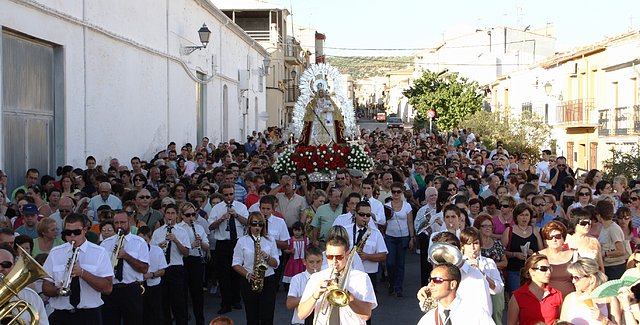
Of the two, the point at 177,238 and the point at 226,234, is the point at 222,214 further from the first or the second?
the point at 177,238

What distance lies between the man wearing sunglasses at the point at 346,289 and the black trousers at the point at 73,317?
2378mm

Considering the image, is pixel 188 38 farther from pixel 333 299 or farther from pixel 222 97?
pixel 333 299

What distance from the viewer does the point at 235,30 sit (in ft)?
125

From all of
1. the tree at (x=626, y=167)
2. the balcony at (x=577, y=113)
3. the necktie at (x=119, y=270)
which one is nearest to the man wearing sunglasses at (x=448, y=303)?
the necktie at (x=119, y=270)

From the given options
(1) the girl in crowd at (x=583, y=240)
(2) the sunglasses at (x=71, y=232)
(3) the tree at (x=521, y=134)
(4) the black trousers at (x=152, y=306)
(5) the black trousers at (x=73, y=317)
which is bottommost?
(4) the black trousers at (x=152, y=306)

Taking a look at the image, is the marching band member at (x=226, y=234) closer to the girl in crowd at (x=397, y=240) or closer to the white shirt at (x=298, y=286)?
the girl in crowd at (x=397, y=240)

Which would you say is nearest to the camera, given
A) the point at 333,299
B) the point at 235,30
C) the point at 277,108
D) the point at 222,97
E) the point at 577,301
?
the point at 333,299

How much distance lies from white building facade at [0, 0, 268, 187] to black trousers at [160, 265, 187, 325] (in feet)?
17.2

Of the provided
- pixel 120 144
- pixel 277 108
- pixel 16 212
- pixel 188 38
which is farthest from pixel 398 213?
pixel 277 108

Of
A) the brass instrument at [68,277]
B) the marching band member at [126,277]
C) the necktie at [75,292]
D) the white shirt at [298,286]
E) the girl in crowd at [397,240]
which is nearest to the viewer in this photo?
the white shirt at [298,286]

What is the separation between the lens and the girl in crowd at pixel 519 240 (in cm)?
984

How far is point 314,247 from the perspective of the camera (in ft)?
25.1

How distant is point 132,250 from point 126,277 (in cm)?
29

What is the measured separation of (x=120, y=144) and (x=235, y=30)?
18.1m
